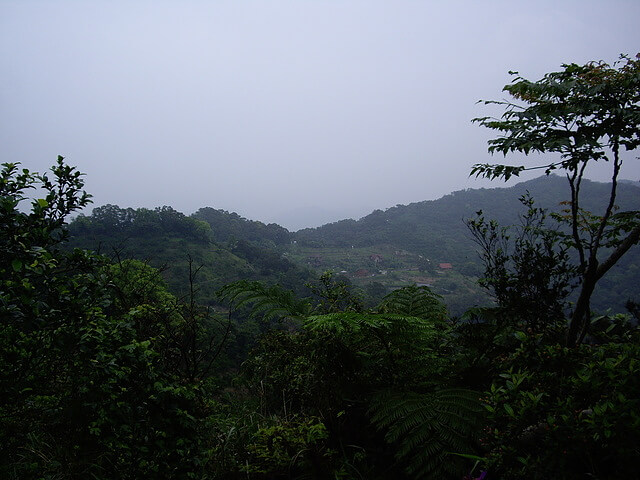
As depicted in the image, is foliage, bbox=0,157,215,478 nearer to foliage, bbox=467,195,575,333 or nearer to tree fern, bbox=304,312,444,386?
tree fern, bbox=304,312,444,386

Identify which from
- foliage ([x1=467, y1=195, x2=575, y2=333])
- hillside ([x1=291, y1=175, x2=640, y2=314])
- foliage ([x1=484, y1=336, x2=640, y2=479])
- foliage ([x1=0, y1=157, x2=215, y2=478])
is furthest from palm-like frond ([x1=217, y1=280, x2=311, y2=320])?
hillside ([x1=291, y1=175, x2=640, y2=314])

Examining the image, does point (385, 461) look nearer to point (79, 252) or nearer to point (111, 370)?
point (111, 370)

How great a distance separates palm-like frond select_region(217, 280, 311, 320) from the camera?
319 centimetres

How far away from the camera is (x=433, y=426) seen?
1984 mm

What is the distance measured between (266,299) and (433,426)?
1.93 metres

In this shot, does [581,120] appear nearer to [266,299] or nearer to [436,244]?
[266,299]

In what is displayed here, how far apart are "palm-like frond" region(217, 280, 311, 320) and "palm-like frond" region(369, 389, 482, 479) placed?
1279 millimetres

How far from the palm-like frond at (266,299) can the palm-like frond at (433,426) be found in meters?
1.28

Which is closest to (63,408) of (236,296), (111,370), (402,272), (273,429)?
(111,370)

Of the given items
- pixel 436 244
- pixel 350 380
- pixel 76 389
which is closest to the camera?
pixel 76 389

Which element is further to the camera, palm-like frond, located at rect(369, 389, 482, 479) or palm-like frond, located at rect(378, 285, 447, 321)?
palm-like frond, located at rect(378, 285, 447, 321)

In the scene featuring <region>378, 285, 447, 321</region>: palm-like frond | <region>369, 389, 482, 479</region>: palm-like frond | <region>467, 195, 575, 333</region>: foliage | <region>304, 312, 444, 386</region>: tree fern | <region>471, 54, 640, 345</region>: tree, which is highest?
<region>471, 54, 640, 345</region>: tree

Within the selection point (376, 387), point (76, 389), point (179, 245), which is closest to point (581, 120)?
point (376, 387)

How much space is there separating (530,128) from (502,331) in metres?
1.63
